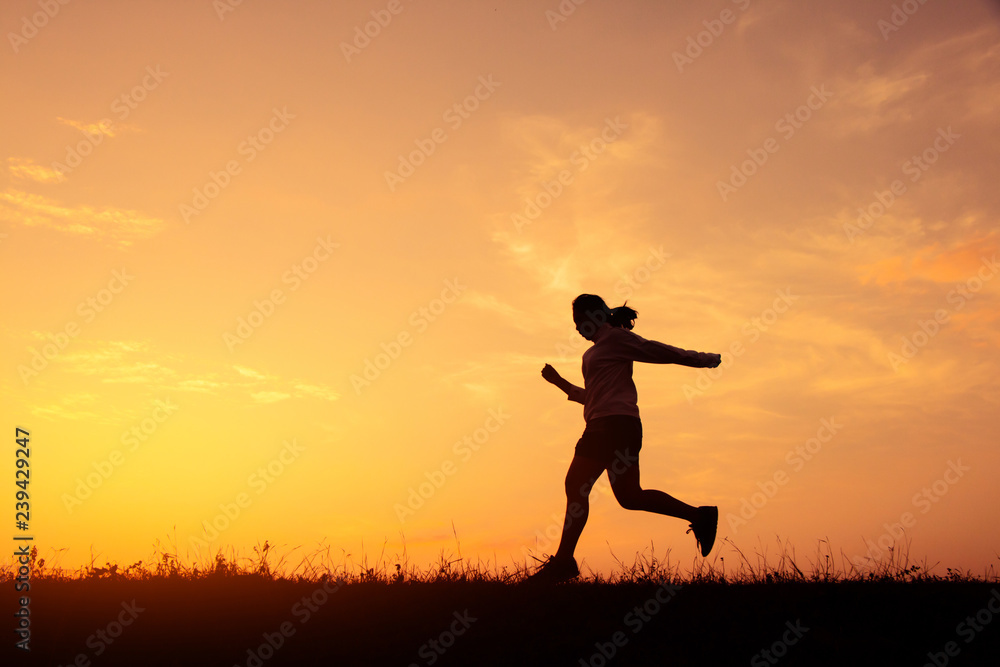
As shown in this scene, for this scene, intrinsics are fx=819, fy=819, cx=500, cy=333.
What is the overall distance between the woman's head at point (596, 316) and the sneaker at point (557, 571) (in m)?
2.16

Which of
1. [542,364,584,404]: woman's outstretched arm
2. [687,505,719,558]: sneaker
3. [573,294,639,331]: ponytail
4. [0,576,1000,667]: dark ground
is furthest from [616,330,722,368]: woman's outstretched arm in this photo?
[0,576,1000,667]: dark ground

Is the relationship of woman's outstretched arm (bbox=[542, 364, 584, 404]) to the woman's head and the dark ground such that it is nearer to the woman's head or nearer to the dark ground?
the woman's head

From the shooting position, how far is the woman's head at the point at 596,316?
8031 millimetres

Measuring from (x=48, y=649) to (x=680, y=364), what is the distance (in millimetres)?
5898

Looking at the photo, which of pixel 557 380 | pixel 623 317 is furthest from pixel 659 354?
pixel 557 380

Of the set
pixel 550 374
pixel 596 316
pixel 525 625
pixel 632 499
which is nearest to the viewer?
pixel 525 625

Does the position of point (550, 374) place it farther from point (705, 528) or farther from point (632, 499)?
point (705, 528)

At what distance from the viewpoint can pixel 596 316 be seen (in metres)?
8.04

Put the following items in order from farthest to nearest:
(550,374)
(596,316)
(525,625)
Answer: (550,374) → (596,316) → (525,625)

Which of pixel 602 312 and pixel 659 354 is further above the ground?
pixel 602 312

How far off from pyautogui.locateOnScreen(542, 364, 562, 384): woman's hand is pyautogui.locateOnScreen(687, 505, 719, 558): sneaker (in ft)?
6.20

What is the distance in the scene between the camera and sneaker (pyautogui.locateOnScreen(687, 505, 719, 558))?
25.3 ft

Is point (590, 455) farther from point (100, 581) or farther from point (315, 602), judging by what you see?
point (100, 581)

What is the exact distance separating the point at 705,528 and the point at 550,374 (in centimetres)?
212
